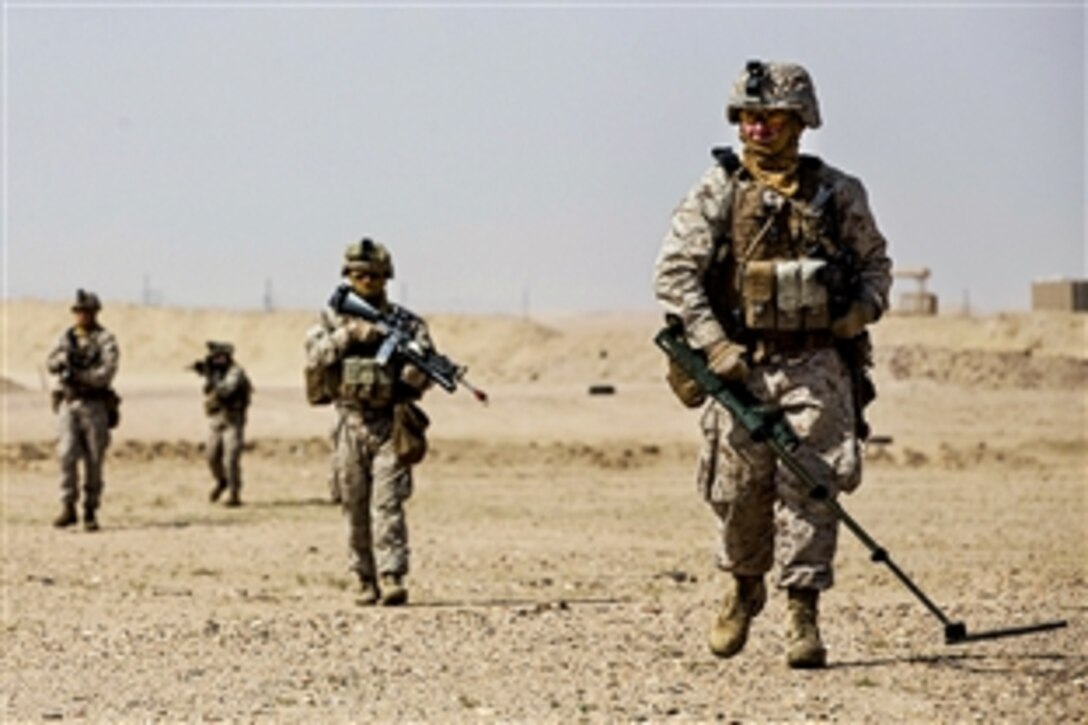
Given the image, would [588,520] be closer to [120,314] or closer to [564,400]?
[564,400]

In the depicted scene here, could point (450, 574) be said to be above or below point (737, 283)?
below

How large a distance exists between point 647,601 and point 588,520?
8.39 meters

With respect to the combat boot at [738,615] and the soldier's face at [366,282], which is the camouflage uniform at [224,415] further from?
the combat boot at [738,615]

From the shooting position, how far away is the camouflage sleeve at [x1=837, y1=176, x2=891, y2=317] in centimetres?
1034

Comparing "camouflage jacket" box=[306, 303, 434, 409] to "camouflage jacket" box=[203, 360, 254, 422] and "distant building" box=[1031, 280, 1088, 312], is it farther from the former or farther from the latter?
"distant building" box=[1031, 280, 1088, 312]

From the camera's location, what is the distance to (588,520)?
2305 centimetres

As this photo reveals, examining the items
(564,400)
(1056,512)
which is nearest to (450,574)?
(1056,512)

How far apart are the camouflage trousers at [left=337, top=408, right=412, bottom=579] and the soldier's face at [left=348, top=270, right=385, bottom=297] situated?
A: 689 mm

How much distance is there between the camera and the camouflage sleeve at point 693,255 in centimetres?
1022

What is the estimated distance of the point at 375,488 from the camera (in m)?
14.6

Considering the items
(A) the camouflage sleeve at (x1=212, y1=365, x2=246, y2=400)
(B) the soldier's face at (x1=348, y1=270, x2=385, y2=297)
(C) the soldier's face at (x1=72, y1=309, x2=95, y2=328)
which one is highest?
(B) the soldier's face at (x1=348, y1=270, x2=385, y2=297)

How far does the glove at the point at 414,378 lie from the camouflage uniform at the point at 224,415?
37.2ft

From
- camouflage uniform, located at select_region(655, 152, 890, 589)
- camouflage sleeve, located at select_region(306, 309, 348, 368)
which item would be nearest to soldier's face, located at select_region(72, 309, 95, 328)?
camouflage sleeve, located at select_region(306, 309, 348, 368)

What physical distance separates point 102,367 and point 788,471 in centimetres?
1157
